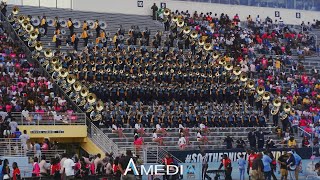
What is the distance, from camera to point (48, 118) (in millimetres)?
36969

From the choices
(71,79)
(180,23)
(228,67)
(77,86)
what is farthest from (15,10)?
(228,67)

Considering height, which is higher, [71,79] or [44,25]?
[44,25]

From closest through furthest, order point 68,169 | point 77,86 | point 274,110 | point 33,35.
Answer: point 68,169 < point 77,86 < point 274,110 < point 33,35

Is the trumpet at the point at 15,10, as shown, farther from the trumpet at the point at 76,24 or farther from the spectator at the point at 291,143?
the spectator at the point at 291,143

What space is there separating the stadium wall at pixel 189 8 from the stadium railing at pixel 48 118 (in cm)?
1346

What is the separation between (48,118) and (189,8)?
764 inches

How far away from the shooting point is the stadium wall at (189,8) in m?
51.2

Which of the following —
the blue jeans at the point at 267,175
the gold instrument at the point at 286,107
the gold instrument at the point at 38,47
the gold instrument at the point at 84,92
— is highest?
the gold instrument at the point at 38,47

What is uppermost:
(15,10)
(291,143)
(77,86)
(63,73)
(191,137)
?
(15,10)

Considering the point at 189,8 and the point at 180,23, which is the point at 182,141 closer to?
the point at 180,23

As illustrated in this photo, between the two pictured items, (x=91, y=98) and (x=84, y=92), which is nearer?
(x=91, y=98)

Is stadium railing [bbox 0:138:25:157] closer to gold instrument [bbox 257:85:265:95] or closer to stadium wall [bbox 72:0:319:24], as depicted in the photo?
gold instrument [bbox 257:85:265:95]

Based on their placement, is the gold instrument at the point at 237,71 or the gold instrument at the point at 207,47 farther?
the gold instrument at the point at 207,47

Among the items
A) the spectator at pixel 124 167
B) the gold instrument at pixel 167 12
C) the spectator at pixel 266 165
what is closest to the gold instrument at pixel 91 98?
the spectator at pixel 266 165
